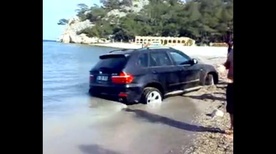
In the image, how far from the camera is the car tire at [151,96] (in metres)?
3.76

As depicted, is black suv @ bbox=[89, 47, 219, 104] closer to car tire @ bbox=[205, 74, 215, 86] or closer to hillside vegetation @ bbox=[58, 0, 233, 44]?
car tire @ bbox=[205, 74, 215, 86]

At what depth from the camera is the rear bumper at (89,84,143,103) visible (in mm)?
3473

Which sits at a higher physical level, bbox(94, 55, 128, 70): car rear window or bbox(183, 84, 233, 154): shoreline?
bbox(94, 55, 128, 70): car rear window

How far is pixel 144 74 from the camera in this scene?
12.3ft

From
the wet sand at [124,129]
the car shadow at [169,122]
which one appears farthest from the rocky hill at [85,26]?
the car shadow at [169,122]

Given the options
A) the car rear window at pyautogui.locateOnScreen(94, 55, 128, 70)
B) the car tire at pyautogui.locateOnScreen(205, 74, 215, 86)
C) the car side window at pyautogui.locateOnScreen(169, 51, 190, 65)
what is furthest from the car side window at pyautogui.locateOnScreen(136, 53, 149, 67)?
the car tire at pyautogui.locateOnScreen(205, 74, 215, 86)

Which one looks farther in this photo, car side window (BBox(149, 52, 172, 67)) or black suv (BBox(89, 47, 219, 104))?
car side window (BBox(149, 52, 172, 67))

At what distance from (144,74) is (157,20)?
5.41ft

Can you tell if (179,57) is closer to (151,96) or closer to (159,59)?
(159,59)

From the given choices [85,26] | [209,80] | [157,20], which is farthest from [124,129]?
[209,80]

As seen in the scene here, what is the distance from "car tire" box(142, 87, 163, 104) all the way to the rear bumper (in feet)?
0.17
